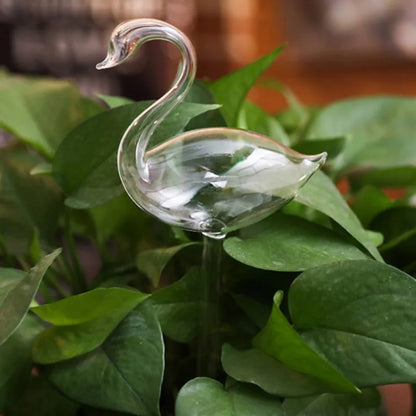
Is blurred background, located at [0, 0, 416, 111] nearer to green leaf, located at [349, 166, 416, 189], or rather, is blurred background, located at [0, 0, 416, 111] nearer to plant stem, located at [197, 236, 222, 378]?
green leaf, located at [349, 166, 416, 189]

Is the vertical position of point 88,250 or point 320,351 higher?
point 320,351

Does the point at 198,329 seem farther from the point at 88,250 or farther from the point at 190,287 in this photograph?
the point at 88,250

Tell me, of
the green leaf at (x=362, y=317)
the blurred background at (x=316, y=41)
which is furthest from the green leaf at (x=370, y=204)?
the blurred background at (x=316, y=41)

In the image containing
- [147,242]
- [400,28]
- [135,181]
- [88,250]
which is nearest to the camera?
[135,181]

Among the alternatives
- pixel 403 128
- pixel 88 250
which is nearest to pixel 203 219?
pixel 403 128

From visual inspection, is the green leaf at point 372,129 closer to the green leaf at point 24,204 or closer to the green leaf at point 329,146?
the green leaf at point 329,146

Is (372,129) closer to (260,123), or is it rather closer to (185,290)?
(260,123)

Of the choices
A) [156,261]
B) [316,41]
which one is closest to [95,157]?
[156,261]
